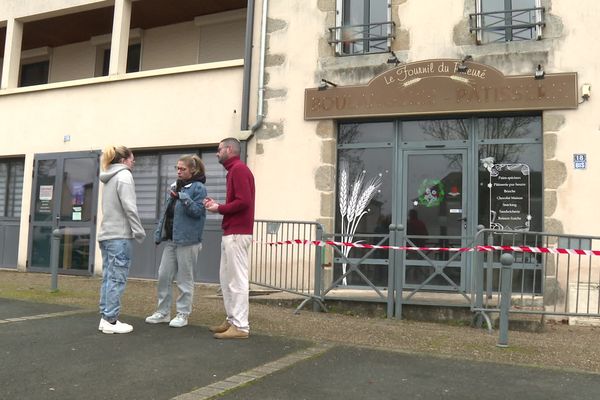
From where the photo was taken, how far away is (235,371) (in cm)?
436

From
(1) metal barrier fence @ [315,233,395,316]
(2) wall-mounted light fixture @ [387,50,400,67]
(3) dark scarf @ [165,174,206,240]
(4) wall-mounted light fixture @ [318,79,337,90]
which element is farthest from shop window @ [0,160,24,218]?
(2) wall-mounted light fixture @ [387,50,400,67]

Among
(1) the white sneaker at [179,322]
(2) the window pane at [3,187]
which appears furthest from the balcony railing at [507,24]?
(2) the window pane at [3,187]

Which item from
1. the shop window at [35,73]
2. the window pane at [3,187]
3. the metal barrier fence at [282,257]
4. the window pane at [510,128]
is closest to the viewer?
the window pane at [510,128]

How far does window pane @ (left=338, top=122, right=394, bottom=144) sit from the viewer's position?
9.23m

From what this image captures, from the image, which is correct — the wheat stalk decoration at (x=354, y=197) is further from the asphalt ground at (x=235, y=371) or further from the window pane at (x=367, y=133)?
the asphalt ground at (x=235, y=371)

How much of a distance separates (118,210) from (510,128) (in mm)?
5932

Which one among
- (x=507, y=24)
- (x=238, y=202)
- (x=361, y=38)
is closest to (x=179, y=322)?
(x=238, y=202)

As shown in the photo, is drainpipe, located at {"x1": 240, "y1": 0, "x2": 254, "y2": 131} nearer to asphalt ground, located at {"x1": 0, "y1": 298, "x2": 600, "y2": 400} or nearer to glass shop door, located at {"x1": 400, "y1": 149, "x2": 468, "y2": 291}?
glass shop door, located at {"x1": 400, "y1": 149, "x2": 468, "y2": 291}

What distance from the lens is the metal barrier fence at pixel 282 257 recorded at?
8820 millimetres

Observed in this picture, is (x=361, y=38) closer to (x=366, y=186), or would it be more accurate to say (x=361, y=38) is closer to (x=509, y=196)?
(x=366, y=186)

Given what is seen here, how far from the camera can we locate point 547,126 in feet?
26.9

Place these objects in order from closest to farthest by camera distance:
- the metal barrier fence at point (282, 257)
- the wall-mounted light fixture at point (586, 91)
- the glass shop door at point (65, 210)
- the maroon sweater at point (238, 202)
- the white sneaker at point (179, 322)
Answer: the maroon sweater at point (238, 202), the white sneaker at point (179, 322), the wall-mounted light fixture at point (586, 91), the metal barrier fence at point (282, 257), the glass shop door at point (65, 210)

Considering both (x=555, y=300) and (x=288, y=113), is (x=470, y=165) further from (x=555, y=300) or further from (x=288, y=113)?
(x=288, y=113)

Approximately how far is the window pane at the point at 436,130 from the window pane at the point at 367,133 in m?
0.26
